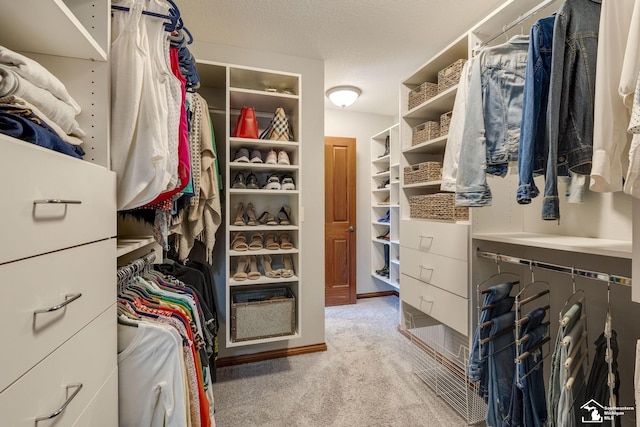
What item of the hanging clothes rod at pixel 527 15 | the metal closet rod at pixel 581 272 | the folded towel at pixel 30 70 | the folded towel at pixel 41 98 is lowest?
the metal closet rod at pixel 581 272

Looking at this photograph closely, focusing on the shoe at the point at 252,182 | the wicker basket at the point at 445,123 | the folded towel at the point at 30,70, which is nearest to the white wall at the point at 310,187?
the shoe at the point at 252,182

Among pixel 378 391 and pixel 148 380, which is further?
pixel 378 391

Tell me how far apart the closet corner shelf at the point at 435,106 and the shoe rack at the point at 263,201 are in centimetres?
91

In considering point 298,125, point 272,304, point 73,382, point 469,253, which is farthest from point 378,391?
point 298,125

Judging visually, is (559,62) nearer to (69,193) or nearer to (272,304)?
(69,193)

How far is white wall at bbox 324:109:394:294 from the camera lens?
378 centimetres

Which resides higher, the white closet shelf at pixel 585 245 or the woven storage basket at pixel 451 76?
the woven storage basket at pixel 451 76

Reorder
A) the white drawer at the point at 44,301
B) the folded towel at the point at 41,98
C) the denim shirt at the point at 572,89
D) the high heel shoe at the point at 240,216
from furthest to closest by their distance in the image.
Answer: the high heel shoe at the point at 240,216 → the denim shirt at the point at 572,89 → the folded towel at the point at 41,98 → the white drawer at the point at 44,301

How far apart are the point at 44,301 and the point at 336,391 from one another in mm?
1714

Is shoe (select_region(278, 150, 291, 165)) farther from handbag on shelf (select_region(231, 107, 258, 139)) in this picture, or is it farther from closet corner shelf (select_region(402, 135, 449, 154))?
closet corner shelf (select_region(402, 135, 449, 154))

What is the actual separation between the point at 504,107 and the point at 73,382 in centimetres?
176

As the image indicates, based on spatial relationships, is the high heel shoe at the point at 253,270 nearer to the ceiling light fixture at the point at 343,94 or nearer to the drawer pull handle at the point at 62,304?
the drawer pull handle at the point at 62,304

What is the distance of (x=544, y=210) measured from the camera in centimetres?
99

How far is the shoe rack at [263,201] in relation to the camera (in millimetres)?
1937
